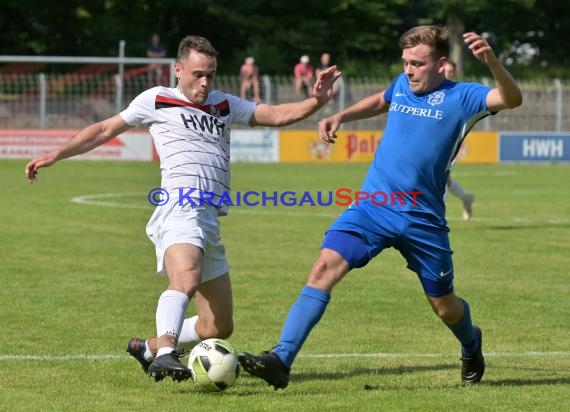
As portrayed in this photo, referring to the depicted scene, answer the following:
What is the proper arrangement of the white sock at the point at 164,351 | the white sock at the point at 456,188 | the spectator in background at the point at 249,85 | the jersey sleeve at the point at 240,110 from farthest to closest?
the spectator in background at the point at 249,85, the white sock at the point at 456,188, the jersey sleeve at the point at 240,110, the white sock at the point at 164,351

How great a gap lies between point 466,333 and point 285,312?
303cm

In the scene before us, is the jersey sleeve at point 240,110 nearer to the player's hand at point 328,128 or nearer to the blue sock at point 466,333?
the player's hand at point 328,128

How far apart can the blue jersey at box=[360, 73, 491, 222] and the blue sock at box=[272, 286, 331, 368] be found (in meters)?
0.59

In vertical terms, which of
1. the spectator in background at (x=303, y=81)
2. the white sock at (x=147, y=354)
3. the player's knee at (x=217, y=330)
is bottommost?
the white sock at (x=147, y=354)

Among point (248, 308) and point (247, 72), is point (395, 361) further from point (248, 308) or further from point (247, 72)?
point (247, 72)

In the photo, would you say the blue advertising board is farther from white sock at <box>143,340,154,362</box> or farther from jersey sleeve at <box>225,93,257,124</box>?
white sock at <box>143,340,154,362</box>

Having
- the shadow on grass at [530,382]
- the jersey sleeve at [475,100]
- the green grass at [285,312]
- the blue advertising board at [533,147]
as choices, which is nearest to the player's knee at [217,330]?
the green grass at [285,312]

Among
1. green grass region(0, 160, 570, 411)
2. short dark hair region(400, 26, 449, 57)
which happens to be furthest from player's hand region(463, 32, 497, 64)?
green grass region(0, 160, 570, 411)

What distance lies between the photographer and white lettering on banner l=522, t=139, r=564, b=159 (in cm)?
3591

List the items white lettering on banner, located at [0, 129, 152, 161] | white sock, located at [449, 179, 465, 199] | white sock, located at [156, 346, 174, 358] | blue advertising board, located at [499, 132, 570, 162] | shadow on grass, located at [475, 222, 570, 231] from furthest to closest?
1. blue advertising board, located at [499, 132, 570, 162]
2. white lettering on banner, located at [0, 129, 152, 161]
3. shadow on grass, located at [475, 222, 570, 231]
4. white sock, located at [449, 179, 465, 199]
5. white sock, located at [156, 346, 174, 358]

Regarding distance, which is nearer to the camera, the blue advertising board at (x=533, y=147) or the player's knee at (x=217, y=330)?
the player's knee at (x=217, y=330)

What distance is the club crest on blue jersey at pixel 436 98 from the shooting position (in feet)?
24.0

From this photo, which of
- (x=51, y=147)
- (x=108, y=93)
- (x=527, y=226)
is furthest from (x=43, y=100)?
(x=527, y=226)

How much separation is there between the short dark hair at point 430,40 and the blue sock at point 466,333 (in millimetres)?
1466
